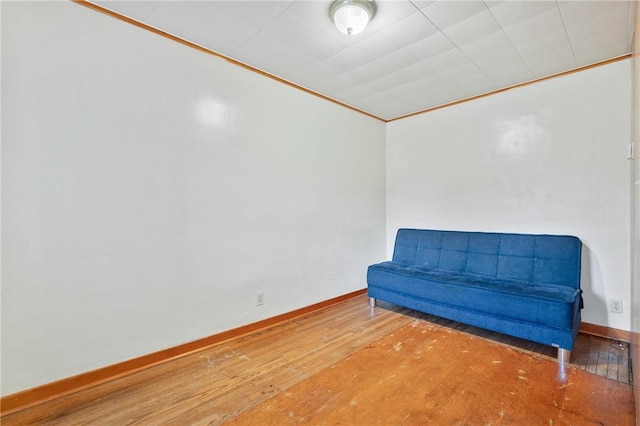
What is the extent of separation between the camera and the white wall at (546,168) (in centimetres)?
258

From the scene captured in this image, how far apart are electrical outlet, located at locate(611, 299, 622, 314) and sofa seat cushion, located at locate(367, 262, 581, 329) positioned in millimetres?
470

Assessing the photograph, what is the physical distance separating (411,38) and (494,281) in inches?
88.6

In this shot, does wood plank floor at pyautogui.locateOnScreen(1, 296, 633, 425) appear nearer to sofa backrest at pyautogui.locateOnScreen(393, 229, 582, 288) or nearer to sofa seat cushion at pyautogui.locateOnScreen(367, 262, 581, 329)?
sofa seat cushion at pyautogui.locateOnScreen(367, 262, 581, 329)

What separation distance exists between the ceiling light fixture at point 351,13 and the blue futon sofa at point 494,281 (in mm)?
2301

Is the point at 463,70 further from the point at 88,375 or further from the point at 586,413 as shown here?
the point at 88,375

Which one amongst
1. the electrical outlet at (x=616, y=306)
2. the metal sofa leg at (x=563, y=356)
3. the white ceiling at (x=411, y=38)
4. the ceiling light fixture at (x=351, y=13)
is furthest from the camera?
the electrical outlet at (x=616, y=306)

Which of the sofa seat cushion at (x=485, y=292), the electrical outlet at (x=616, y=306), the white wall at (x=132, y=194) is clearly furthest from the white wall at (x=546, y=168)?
the white wall at (x=132, y=194)

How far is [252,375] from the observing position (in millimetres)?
2047

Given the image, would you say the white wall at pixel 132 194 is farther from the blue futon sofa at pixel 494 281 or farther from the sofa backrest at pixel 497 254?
the sofa backrest at pixel 497 254

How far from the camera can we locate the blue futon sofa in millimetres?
2277

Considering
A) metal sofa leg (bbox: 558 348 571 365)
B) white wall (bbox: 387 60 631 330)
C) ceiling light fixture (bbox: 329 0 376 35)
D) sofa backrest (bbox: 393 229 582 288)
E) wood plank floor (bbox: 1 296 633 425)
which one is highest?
ceiling light fixture (bbox: 329 0 376 35)

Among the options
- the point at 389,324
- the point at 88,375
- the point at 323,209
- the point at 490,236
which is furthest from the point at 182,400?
the point at 490,236

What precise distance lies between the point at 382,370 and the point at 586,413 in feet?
3.75

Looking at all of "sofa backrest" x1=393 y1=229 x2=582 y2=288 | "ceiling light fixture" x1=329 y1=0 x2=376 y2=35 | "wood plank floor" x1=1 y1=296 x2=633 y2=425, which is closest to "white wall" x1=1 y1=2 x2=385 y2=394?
"wood plank floor" x1=1 y1=296 x2=633 y2=425
